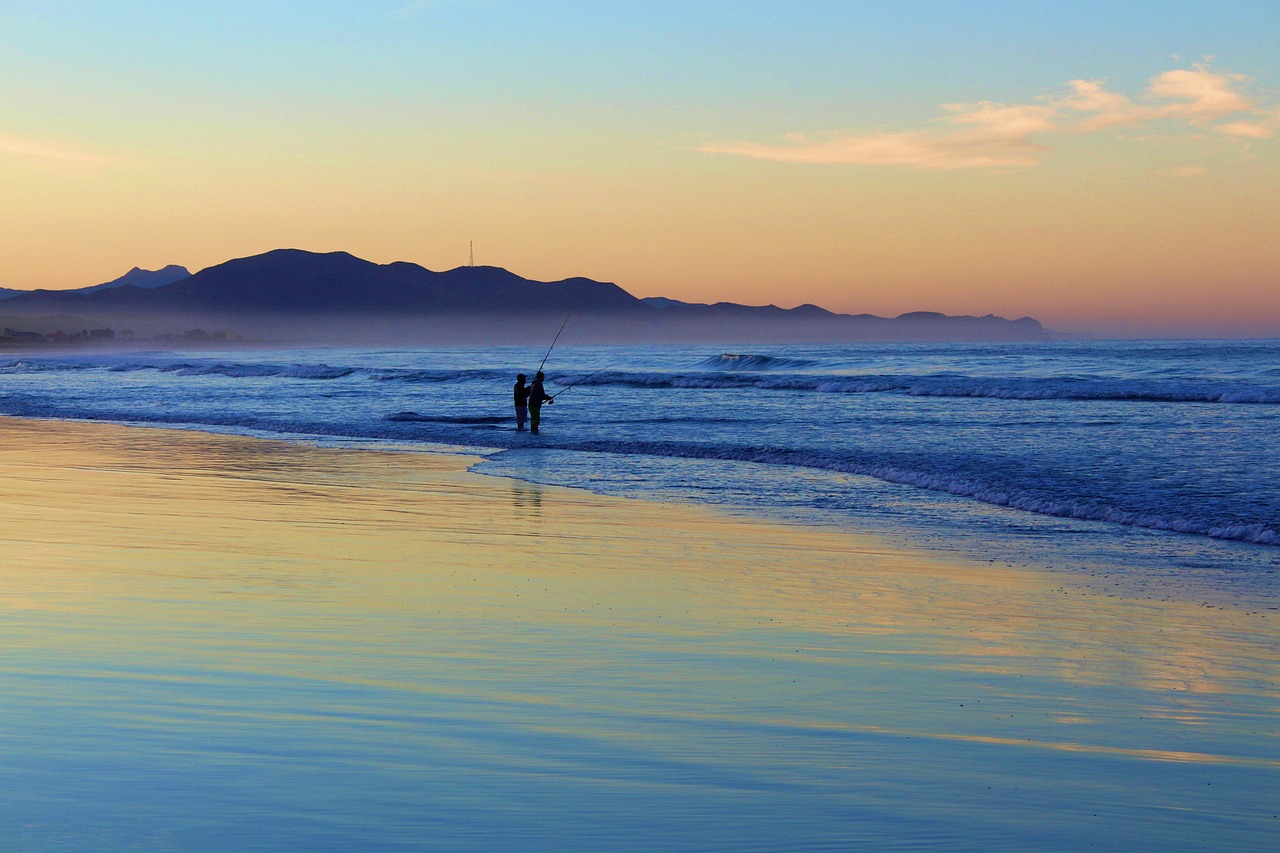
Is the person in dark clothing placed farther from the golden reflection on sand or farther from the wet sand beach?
the wet sand beach

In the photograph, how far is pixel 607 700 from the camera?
4.64m

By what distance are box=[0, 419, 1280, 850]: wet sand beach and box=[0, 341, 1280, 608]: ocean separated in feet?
6.88

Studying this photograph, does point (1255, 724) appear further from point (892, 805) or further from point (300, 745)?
point (300, 745)

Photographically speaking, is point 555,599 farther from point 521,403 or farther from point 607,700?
point 521,403

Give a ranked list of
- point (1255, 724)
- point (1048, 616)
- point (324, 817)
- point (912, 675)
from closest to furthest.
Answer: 1. point (324, 817)
2. point (1255, 724)
3. point (912, 675)
4. point (1048, 616)

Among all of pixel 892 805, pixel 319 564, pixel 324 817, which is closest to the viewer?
pixel 324 817

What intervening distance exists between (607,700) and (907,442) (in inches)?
589

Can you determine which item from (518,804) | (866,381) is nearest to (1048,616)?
(518,804)

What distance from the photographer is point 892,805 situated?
11.7 feet

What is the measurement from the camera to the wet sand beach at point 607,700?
11.1ft

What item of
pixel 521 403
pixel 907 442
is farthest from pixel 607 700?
pixel 521 403

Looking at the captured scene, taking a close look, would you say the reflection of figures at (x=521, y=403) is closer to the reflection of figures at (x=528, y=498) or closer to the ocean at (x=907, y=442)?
the ocean at (x=907, y=442)

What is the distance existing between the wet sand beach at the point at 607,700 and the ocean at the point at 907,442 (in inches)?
82.6

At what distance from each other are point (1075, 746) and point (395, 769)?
8.26ft
